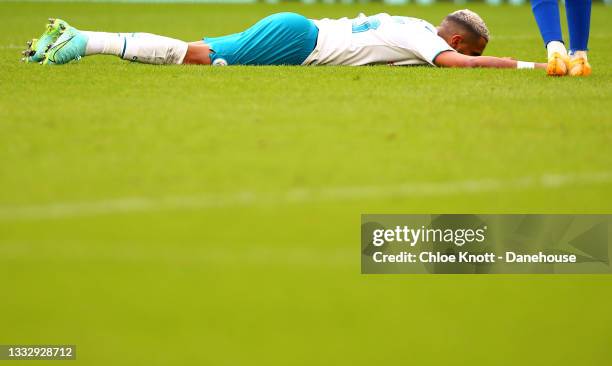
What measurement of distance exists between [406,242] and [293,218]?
43cm

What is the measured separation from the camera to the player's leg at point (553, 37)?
7.64 m

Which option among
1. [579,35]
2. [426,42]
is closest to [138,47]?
[426,42]

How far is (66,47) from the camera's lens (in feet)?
25.9

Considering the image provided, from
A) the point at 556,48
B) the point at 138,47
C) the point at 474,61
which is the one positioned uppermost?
the point at 138,47

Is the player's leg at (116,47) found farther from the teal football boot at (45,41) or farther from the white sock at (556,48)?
the white sock at (556,48)

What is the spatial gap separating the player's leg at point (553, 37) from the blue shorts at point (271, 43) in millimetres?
1694

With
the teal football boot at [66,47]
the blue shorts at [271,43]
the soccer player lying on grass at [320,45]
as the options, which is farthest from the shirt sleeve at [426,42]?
the teal football boot at [66,47]

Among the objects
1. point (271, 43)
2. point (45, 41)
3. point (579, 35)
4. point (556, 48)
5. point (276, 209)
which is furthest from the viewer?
point (271, 43)

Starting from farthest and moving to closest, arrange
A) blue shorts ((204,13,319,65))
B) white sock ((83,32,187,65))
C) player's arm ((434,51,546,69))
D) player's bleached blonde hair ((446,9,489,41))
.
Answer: player's bleached blonde hair ((446,9,489,41)), blue shorts ((204,13,319,65)), player's arm ((434,51,546,69)), white sock ((83,32,187,65))

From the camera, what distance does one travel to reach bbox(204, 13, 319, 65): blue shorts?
8.27 m

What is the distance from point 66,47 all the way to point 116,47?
0.35m

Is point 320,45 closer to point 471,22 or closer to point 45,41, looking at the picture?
point 471,22

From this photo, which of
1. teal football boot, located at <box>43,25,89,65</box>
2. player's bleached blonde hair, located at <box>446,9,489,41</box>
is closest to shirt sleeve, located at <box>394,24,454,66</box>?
player's bleached blonde hair, located at <box>446,9,489,41</box>

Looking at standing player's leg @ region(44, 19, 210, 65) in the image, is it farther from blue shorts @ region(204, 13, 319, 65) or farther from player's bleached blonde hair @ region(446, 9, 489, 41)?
player's bleached blonde hair @ region(446, 9, 489, 41)
